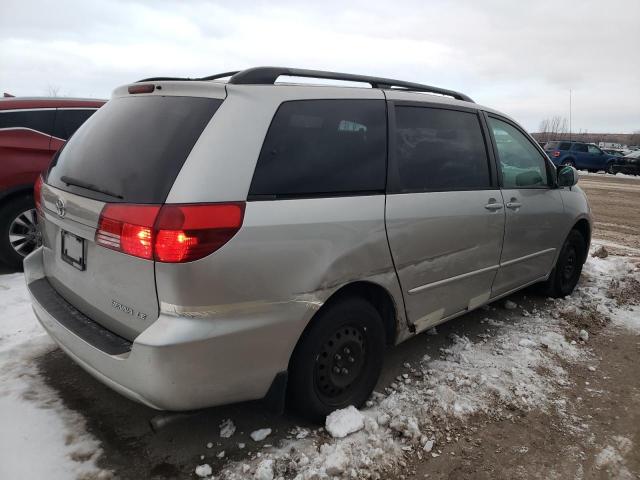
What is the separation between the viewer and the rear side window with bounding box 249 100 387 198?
2279 millimetres

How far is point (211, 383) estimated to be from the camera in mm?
2139

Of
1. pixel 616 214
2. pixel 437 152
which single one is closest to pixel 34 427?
pixel 437 152

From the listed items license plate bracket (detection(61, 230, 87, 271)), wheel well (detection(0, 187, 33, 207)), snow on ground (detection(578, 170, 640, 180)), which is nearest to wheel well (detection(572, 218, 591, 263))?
license plate bracket (detection(61, 230, 87, 271))

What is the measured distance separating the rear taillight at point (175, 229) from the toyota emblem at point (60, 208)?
0.55m

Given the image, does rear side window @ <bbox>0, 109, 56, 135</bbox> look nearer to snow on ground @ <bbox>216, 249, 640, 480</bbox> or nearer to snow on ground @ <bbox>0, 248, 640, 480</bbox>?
snow on ground @ <bbox>0, 248, 640, 480</bbox>

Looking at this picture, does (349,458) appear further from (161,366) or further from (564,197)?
(564,197)

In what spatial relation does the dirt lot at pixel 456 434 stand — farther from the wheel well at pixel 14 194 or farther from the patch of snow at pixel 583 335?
the wheel well at pixel 14 194

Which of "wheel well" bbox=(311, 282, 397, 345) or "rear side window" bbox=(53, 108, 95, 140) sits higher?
"rear side window" bbox=(53, 108, 95, 140)

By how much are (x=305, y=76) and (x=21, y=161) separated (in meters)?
3.77

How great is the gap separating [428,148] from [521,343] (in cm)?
178

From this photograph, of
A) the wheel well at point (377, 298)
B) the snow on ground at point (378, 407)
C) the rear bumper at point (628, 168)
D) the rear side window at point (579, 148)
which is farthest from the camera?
the rear side window at point (579, 148)

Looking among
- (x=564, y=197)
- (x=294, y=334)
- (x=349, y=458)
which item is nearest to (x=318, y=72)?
(x=294, y=334)

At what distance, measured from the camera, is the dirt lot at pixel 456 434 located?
7.91 feet

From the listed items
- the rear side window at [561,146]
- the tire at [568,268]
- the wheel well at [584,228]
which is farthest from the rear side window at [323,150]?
the rear side window at [561,146]
